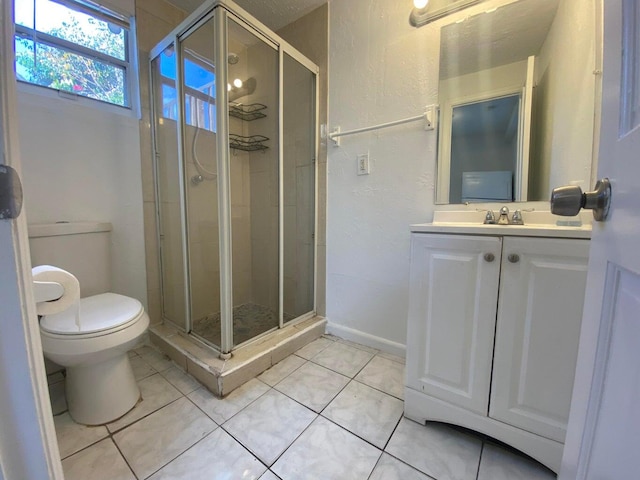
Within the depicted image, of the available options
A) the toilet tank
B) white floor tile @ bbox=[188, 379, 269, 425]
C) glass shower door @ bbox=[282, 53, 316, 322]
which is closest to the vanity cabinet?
white floor tile @ bbox=[188, 379, 269, 425]

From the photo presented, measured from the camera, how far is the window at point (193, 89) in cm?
135

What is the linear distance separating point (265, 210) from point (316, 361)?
3.39ft

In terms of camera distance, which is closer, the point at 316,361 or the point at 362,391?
the point at 362,391

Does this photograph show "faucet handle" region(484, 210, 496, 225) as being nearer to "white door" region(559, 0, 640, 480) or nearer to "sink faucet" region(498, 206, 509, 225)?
"sink faucet" region(498, 206, 509, 225)

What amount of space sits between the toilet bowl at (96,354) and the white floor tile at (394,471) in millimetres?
1025

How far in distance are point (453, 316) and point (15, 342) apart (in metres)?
1.08

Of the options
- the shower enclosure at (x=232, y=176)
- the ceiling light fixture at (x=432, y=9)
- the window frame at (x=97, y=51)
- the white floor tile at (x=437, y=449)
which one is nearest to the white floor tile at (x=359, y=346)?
the shower enclosure at (x=232, y=176)

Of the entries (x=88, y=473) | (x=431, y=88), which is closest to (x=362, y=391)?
(x=88, y=473)

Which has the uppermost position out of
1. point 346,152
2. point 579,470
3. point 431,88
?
point 431,88

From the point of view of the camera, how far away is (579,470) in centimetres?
40

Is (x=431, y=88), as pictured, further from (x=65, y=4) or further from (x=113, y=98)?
(x=65, y=4)

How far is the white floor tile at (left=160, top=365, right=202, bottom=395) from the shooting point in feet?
4.16

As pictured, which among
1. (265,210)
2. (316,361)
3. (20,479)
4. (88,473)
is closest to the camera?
(20,479)

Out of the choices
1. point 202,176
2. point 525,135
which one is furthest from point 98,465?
point 525,135
